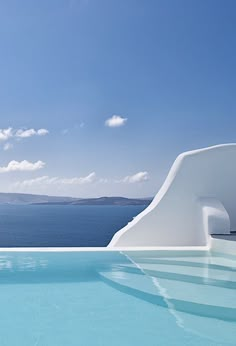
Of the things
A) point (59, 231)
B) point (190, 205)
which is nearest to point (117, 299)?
point (190, 205)

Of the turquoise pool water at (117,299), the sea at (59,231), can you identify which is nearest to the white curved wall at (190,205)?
the turquoise pool water at (117,299)

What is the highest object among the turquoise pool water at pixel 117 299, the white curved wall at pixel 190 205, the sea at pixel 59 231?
the white curved wall at pixel 190 205

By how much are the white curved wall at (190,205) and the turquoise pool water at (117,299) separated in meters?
0.81

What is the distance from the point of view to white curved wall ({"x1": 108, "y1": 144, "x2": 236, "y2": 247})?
23.6 feet

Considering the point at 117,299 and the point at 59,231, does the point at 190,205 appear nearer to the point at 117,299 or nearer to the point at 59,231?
the point at 117,299

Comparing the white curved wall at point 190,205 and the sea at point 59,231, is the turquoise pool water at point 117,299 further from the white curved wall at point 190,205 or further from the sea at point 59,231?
the sea at point 59,231

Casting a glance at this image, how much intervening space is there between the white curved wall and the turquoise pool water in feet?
2.66

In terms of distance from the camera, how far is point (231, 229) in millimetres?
7844

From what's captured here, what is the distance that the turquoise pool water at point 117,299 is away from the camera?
3029mm

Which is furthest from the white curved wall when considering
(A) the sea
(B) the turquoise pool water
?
(A) the sea

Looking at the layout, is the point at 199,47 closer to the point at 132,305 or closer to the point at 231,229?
the point at 231,229

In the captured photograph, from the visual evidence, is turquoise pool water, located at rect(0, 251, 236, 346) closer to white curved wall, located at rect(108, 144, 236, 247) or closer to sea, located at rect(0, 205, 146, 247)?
white curved wall, located at rect(108, 144, 236, 247)

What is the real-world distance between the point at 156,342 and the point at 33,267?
9.88 feet

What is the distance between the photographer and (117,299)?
4.11 meters
